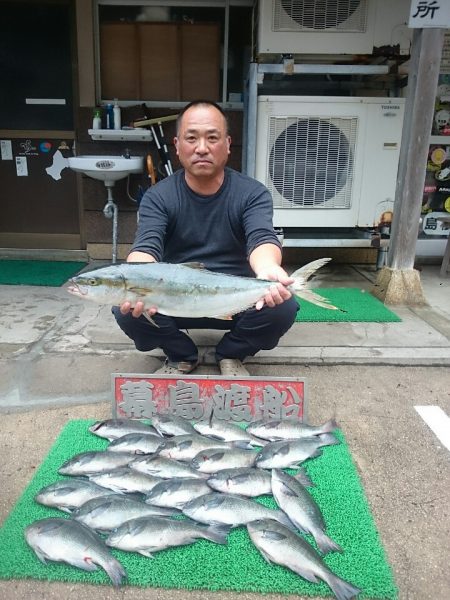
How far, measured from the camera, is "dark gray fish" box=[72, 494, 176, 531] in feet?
6.14

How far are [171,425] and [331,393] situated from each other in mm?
1067

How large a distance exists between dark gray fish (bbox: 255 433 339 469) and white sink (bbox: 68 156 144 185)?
3611 millimetres

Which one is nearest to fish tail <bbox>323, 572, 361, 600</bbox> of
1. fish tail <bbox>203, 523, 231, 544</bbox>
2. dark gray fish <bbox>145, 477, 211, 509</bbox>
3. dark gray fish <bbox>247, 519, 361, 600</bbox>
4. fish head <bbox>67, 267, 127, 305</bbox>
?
dark gray fish <bbox>247, 519, 361, 600</bbox>

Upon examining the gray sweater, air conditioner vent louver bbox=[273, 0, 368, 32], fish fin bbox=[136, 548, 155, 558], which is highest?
air conditioner vent louver bbox=[273, 0, 368, 32]

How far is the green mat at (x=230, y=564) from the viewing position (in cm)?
169

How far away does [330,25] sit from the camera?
15.4 ft

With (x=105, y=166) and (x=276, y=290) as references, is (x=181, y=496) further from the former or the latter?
(x=105, y=166)

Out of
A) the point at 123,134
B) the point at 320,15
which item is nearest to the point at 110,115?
the point at 123,134

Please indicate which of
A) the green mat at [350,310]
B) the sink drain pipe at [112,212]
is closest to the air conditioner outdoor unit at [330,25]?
the sink drain pipe at [112,212]

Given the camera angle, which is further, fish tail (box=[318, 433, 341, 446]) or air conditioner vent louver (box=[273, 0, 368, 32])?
air conditioner vent louver (box=[273, 0, 368, 32])

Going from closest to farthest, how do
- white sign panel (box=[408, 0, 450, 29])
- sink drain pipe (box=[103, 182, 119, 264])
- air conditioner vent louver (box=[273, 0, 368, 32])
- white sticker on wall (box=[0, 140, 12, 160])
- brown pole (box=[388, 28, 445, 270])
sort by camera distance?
white sign panel (box=[408, 0, 450, 29]), brown pole (box=[388, 28, 445, 270]), air conditioner vent louver (box=[273, 0, 368, 32]), sink drain pipe (box=[103, 182, 119, 264]), white sticker on wall (box=[0, 140, 12, 160])

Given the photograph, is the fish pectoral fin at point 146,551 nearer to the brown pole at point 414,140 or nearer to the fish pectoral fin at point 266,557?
the fish pectoral fin at point 266,557

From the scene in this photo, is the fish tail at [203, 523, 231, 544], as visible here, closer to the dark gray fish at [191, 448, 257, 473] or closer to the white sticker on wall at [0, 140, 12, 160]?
the dark gray fish at [191, 448, 257, 473]

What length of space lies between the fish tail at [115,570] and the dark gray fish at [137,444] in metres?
0.63
